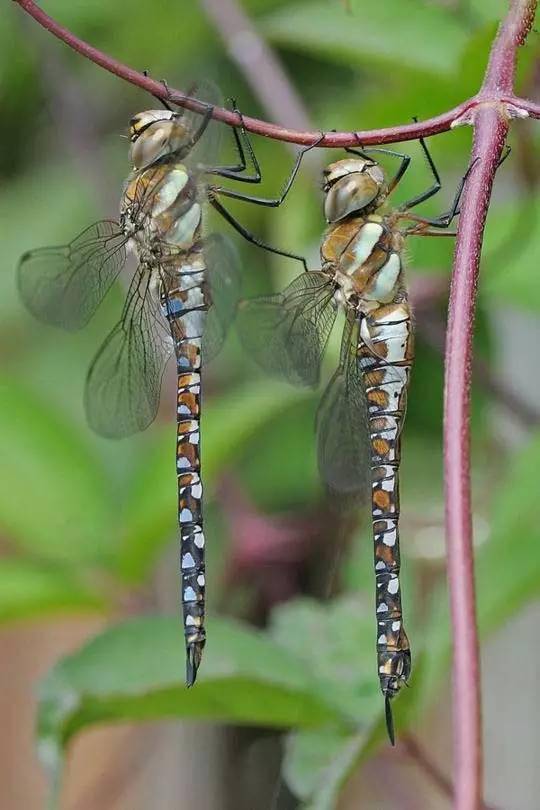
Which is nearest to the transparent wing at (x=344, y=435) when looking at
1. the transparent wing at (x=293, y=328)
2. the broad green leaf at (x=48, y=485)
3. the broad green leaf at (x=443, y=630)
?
the transparent wing at (x=293, y=328)

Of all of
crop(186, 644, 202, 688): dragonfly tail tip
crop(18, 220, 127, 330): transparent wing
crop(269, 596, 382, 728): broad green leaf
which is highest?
crop(18, 220, 127, 330): transparent wing

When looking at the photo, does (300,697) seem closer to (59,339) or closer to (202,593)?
(202,593)

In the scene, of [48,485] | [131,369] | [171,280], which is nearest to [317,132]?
[171,280]

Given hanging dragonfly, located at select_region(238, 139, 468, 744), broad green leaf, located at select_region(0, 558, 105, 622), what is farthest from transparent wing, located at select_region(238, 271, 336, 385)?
broad green leaf, located at select_region(0, 558, 105, 622)

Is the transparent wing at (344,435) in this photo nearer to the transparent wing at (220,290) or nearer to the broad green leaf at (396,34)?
the transparent wing at (220,290)

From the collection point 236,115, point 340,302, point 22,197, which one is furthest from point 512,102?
point 22,197

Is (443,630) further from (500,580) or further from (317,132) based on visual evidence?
(317,132)

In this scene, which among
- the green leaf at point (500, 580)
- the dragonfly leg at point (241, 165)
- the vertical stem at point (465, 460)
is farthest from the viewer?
the green leaf at point (500, 580)

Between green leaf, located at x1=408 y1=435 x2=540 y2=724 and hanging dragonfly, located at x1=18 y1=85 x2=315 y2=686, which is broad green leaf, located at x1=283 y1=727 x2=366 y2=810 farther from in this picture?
hanging dragonfly, located at x1=18 y1=85 x2=315 y2=686
